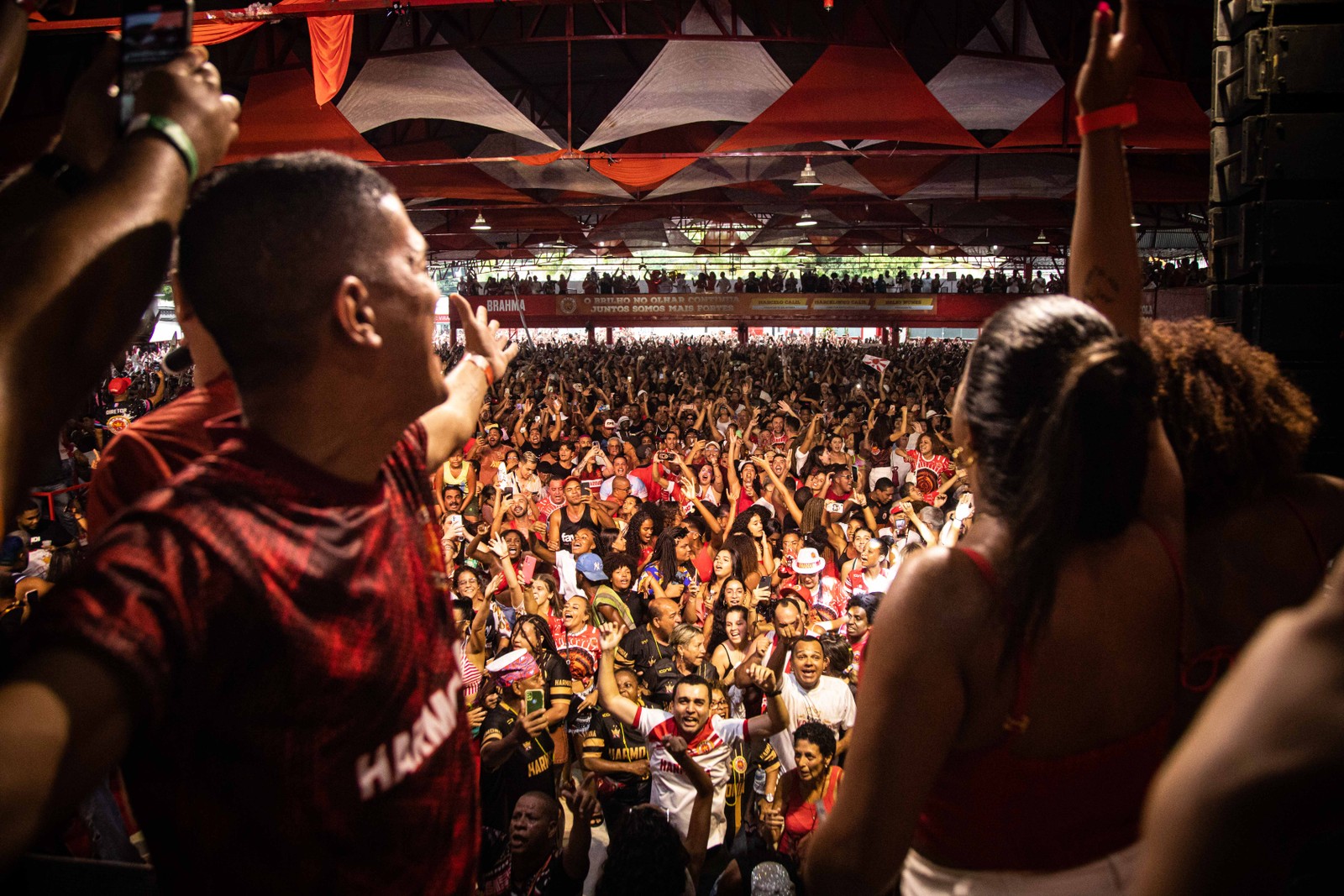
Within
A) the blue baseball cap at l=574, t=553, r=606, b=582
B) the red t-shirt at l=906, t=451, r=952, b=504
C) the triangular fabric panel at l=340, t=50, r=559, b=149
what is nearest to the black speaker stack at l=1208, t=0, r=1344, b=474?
the blue baseball cap at l=574, t=553, r=606, b=582

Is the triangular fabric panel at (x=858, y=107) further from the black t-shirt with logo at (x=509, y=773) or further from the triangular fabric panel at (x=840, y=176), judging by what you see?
the black t-shirt with logo at (x=509, y=773)

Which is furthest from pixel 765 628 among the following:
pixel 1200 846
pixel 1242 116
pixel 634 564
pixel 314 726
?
pixel 1200 846

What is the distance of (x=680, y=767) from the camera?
3660mm

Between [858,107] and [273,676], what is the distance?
34.7ft

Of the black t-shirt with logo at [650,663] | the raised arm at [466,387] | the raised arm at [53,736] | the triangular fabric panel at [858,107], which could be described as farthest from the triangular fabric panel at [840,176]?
the raised arm at [53,736]

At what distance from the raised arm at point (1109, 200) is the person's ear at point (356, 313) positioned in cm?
128

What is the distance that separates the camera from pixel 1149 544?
4.24ft

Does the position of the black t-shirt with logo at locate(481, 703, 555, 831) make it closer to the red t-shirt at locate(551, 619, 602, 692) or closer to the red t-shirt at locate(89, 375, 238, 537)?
the red t-shirt at locate(551, 619, 602, 692)

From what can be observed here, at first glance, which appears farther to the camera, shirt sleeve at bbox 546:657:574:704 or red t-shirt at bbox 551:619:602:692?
red t-shirt at bbox 551:619:602:692

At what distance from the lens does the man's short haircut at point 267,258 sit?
102 cm

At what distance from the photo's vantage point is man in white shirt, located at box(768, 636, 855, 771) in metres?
3.96

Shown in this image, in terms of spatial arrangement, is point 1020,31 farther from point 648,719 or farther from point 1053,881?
point 1053,881

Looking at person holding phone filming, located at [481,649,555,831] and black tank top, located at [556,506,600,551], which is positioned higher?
person holding phone filming, located at [481,649,555,831]

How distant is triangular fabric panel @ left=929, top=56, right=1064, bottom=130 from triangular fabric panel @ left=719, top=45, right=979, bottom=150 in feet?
1.17
